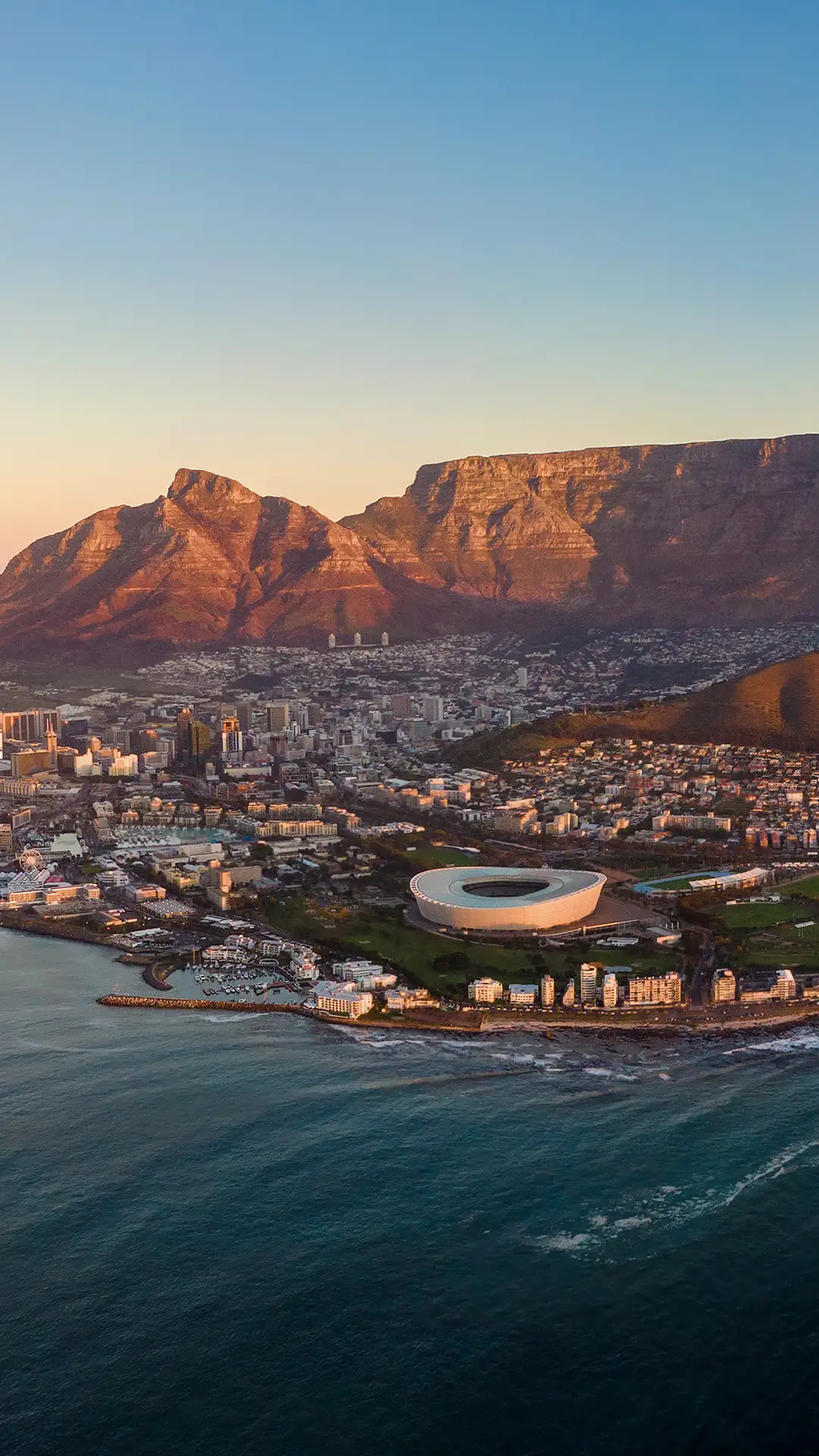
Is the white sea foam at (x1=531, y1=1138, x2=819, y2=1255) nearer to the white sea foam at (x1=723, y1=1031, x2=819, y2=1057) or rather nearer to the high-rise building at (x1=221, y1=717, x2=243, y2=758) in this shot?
the white sea foam at (x1=723, y1=1031, x2=819, y2=1057)

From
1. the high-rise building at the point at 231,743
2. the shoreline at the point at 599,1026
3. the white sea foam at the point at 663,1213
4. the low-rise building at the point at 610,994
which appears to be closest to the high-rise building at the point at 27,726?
the high-rise building at the point at 231,743

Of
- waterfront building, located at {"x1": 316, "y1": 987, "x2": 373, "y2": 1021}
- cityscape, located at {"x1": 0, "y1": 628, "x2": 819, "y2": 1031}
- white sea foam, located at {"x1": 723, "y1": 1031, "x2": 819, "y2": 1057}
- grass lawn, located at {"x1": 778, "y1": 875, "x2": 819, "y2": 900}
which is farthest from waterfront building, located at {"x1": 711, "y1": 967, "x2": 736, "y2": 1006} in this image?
grass lawn, located at {"x1": 778, "y1": 875, "x2": 819, "y2": 900}

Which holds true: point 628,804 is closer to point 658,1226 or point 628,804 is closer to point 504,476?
point 658,1226

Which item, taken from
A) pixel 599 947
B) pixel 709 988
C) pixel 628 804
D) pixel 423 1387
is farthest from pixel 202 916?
pixel 423 1387

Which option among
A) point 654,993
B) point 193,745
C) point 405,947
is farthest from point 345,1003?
point 193,745

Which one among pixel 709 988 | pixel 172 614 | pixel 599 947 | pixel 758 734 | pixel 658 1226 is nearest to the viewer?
pixel 658 1226
